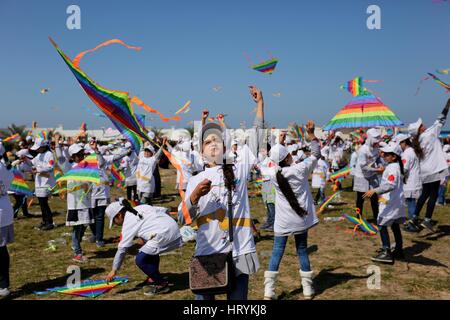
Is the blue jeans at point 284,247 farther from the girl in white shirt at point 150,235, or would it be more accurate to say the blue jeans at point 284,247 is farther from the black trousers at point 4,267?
the black trousers at point 4,267

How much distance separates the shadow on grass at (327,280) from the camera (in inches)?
210

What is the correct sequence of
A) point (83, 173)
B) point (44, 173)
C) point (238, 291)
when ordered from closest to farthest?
point (238, 291)
point (83, 173)
point (44, 173)

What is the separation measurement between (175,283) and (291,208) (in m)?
2.32

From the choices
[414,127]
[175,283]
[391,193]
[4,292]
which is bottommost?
[175,283]

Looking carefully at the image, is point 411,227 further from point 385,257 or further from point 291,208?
point 291,208

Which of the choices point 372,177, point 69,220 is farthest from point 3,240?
point 372,177

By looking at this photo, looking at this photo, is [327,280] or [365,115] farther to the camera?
[365,115]

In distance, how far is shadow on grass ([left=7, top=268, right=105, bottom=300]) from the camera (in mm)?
5586

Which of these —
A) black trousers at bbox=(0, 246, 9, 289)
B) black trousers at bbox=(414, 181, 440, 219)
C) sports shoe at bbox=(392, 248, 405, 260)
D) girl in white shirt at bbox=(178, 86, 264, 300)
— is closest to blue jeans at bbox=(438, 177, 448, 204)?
black trousers at bbox=(414, 181, 440, 219)

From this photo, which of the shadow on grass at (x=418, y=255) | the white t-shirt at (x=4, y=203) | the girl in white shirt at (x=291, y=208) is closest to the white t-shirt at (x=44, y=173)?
the white t-shirt at (x=4, y=203)

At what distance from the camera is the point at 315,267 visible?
21.0 ft

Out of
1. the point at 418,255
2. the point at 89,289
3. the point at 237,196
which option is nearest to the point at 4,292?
the point at 89,289

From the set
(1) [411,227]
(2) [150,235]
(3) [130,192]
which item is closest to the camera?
(2) [150,235]
